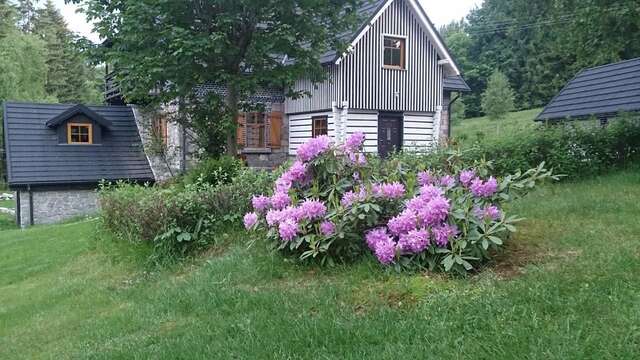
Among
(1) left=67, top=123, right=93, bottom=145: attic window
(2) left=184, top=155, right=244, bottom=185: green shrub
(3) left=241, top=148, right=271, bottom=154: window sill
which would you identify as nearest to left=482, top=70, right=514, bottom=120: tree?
(3) left=241, top=148, right=271, bottom=154: window sill

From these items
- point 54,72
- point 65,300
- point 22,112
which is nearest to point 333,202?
point 65,300

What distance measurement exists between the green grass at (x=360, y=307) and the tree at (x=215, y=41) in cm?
581

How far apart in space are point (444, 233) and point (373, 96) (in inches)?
620

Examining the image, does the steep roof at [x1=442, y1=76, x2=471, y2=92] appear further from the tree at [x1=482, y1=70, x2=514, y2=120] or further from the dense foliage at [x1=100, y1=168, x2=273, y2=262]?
the tree at [x1=482, y1=70, x2=514, y2=120]

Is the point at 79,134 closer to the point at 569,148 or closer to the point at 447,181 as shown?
the point at 569,148

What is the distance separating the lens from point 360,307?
146 inches

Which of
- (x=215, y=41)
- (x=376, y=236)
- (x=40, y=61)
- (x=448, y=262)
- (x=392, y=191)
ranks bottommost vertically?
(x=448, y=262)

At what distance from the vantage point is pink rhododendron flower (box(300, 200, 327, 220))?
178 inches

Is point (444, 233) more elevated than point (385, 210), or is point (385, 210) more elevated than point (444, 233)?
point (385, 210)

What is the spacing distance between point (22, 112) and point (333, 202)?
19.6 meters

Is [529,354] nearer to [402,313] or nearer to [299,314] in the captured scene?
[402,313]

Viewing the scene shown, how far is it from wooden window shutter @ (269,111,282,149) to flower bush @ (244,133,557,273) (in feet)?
51.3

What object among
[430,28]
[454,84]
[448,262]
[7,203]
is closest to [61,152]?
[7,203]

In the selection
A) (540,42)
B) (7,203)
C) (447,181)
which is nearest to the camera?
(447,181)
